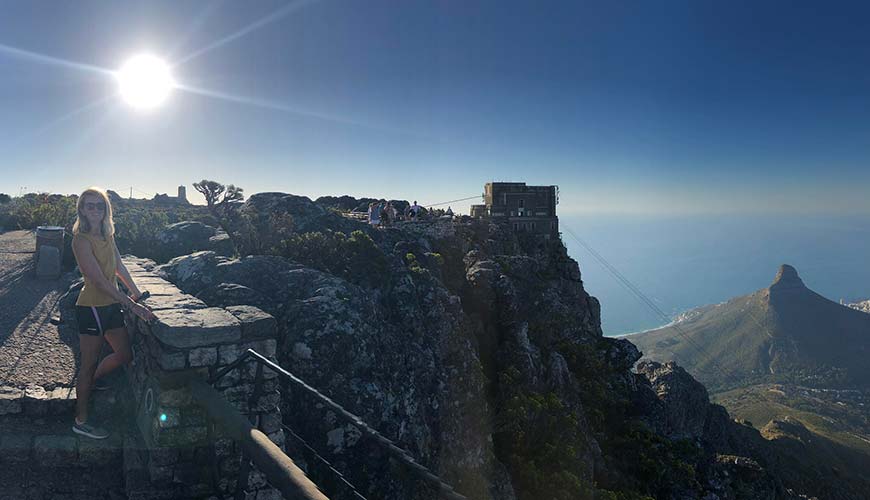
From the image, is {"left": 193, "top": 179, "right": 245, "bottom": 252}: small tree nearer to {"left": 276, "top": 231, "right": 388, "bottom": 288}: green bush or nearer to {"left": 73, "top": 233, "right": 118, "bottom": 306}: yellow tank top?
{"left": 276, "top": 231, "right": 388, "bottom": 288}: green bush

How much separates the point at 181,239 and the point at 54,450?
11.9 m

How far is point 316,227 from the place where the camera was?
19.5m

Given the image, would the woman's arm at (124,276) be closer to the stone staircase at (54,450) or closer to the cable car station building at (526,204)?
the stone staircase at (54,450)

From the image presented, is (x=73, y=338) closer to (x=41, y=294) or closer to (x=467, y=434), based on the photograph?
(x=41, y=294)

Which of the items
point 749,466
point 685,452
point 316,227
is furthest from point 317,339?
point 749,466

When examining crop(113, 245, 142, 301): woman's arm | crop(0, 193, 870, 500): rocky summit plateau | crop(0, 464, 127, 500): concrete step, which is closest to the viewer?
crop(0, 464, 127, 500): concrete step

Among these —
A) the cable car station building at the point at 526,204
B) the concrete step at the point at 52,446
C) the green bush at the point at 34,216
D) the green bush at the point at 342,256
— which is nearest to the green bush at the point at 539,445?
the green bush at the point at 342,256

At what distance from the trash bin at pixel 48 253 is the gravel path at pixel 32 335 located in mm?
276

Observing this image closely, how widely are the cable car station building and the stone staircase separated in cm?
5178

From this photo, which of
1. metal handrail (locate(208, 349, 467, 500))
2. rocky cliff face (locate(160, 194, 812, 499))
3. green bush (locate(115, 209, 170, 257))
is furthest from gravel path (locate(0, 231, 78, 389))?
metal handrail (locate(208, 349, 467, 500))

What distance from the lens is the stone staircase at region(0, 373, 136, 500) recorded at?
501cm

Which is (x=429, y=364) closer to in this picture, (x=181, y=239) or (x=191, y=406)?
(x=191, y=406)

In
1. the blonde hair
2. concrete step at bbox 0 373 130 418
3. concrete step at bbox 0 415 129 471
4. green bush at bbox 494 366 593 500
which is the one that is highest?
the blonde hair

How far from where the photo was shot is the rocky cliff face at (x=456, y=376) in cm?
947
